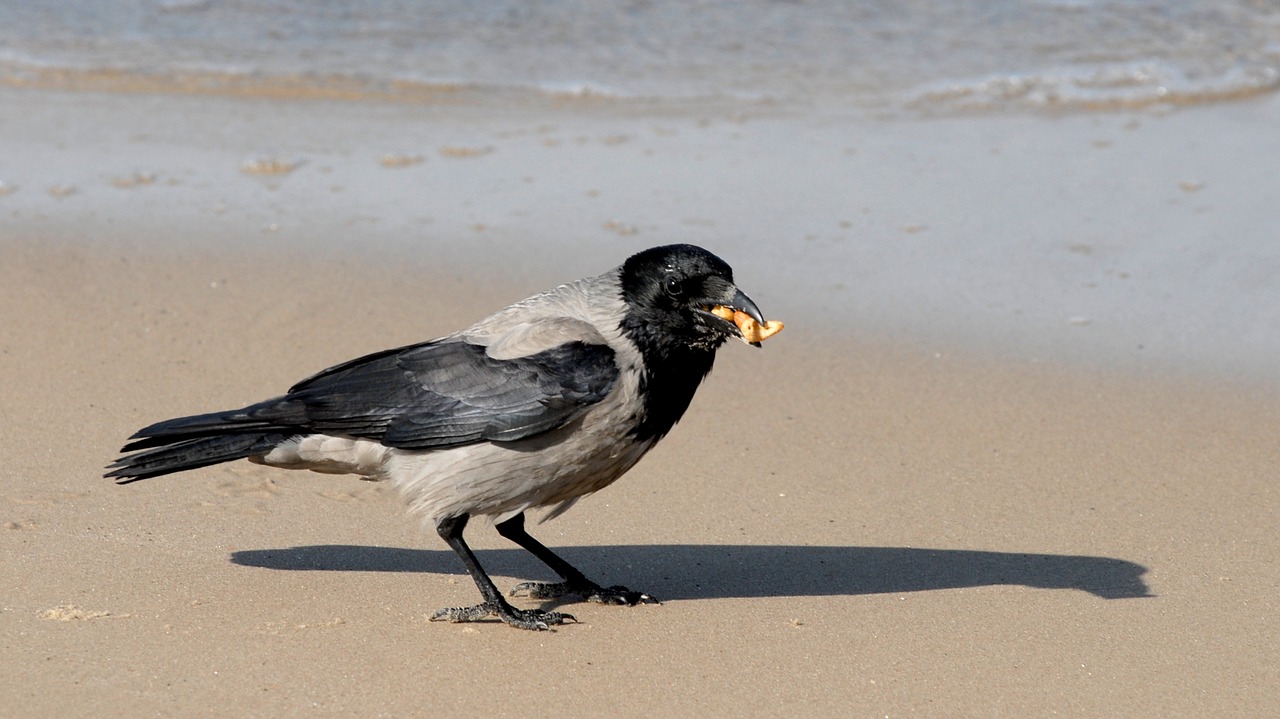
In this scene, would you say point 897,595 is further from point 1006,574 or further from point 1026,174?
point 1026,174

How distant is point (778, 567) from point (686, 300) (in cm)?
106

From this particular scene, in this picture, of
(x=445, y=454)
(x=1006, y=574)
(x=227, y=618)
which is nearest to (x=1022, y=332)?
(x=1006, y=574)

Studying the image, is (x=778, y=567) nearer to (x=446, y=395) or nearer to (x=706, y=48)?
(x=446, y=395)

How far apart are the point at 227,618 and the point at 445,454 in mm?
811

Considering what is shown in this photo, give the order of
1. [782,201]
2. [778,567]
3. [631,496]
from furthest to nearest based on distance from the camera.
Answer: [782,201] → [631,496] → [778,567]

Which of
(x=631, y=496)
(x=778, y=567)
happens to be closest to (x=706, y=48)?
(x=631, y=496)

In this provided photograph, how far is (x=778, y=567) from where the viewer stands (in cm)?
500

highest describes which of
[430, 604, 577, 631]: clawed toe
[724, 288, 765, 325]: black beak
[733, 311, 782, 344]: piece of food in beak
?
[724, 288, 765, 325]: black beak

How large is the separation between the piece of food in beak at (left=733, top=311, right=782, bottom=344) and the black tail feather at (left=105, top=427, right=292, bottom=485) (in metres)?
1.47

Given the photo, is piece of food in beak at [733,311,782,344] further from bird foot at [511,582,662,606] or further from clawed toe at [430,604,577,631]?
clawed toe at [430,604,577,631]

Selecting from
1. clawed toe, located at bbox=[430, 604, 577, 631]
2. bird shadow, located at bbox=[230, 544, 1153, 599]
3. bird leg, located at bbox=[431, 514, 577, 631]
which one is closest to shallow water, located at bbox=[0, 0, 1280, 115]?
bird shadow, located at bbox=[230, 544, 1153, 599]

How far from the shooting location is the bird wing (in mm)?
4391

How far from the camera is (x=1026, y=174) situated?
9078 mm

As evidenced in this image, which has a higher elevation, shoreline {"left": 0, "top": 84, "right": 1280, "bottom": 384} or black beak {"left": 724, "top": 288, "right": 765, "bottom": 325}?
black beak {"left": 724, "top": 288, "right": 765, "bottom": 325}
